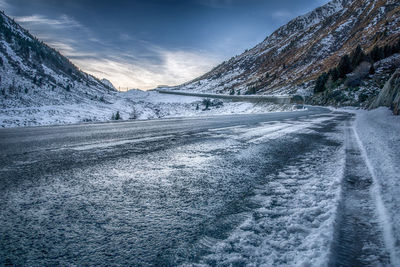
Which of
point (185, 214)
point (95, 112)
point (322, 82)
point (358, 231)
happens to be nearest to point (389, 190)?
point (358, 231)

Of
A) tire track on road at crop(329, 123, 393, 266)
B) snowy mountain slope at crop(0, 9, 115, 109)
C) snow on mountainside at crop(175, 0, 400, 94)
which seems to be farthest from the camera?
snow on mountainside at crop(175, 0, 400, 94)

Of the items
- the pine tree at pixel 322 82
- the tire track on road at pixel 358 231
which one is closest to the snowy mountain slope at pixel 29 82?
the tire track on road at pixel 358 231

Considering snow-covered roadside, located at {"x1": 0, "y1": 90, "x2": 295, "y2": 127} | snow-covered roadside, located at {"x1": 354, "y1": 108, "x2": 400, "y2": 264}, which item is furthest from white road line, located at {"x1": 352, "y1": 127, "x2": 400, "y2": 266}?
snow-covered roadside, located at {"x1": 0, "y1": 90, "x2": 295, "y2": 127}

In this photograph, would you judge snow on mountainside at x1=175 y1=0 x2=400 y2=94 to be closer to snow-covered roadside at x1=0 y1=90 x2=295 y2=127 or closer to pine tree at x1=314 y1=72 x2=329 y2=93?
pine tree at x1=314 y1=72 x2=329 y2=93

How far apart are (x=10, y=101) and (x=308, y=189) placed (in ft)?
117

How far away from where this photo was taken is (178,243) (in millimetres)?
907

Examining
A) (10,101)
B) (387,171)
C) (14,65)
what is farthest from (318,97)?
(14,65)

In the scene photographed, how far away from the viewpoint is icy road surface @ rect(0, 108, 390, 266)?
0.83 meters

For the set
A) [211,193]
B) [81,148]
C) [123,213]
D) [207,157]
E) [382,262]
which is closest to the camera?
[382,262]

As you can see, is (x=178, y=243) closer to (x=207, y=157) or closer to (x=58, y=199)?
(x=58, y=199)

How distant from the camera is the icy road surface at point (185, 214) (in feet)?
2.72

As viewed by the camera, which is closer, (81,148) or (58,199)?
(58,199)

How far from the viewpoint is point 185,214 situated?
117 cm

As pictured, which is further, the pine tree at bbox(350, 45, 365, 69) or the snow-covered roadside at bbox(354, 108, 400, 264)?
the pine tree at bbox(350, 45, 365, 69)
